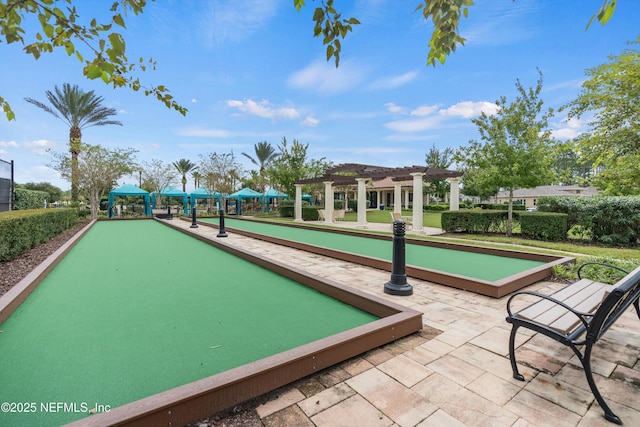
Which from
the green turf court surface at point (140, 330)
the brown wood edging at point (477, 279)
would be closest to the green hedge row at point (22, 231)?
the green turf court surface at point (140, 330)

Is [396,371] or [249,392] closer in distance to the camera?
[249,392]

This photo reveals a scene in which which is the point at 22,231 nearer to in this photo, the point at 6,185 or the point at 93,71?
the point at 6,185

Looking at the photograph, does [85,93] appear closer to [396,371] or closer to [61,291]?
[61,291]

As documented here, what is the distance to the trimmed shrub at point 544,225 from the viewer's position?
1045cm

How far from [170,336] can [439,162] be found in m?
37.7

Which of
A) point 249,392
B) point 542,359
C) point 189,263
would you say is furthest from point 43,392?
point 189,263

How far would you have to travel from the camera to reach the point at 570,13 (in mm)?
5266

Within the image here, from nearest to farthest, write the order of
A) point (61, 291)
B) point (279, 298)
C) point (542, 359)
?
point (542, 359) < point (279, 298) < point (61, 291)


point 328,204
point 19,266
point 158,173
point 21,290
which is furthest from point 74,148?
point 21,290

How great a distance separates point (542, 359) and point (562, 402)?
0.61 m

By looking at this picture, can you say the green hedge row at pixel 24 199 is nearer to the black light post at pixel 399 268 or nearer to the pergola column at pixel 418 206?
the black light post at pixel 399 268

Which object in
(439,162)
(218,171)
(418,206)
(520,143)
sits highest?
(439,162)

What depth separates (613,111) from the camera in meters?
11.2

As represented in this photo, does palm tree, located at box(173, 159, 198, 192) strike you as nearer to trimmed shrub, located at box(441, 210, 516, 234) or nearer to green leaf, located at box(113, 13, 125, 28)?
trimmed shrub, located at box(441, 210, 516, 234)
